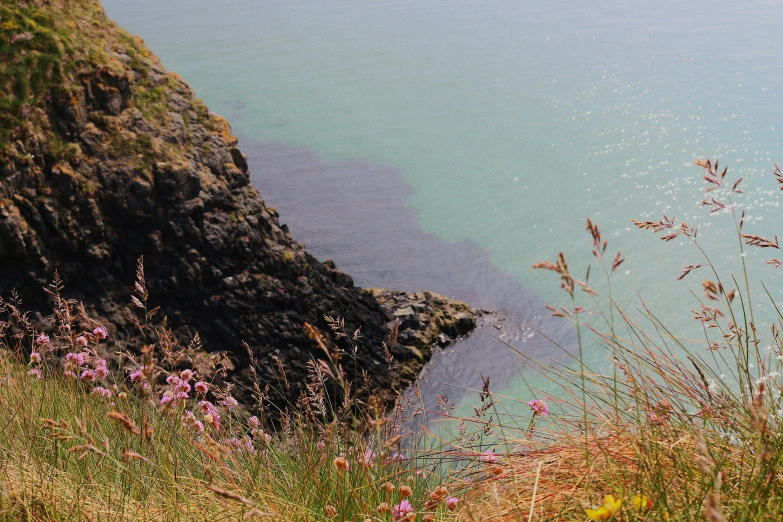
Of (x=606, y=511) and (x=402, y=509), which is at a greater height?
(x=606, y=511)

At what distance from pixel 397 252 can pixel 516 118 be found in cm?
908

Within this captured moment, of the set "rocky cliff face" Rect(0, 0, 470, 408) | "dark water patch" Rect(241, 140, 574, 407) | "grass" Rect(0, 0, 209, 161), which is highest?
"grass" Rect(0, 0, 209, 161)

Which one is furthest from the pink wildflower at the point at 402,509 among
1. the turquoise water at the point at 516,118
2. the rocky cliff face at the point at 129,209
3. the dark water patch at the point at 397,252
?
the turquoise water at the point at 516,118

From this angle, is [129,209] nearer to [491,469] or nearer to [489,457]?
[489,457]

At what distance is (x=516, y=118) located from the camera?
23.4 metres

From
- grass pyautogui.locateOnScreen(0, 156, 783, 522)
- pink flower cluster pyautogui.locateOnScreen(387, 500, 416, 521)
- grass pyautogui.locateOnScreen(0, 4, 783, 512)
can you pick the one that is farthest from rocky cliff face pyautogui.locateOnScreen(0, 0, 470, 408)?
pink flower cluster pyautogui.locateOnScreen(387, 500, 416, 521)

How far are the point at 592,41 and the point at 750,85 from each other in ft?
24.6

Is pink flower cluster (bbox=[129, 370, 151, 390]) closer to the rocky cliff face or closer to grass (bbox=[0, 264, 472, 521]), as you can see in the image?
grass (bbox=[0, 264, 472, 521])

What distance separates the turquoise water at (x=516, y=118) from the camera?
16.5 metres

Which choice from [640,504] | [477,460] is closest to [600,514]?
[640,504]

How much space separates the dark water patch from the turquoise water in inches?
3.6

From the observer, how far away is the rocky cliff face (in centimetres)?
987

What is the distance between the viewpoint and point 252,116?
2559 centimetres

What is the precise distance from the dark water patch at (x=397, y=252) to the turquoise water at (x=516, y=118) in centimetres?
9
